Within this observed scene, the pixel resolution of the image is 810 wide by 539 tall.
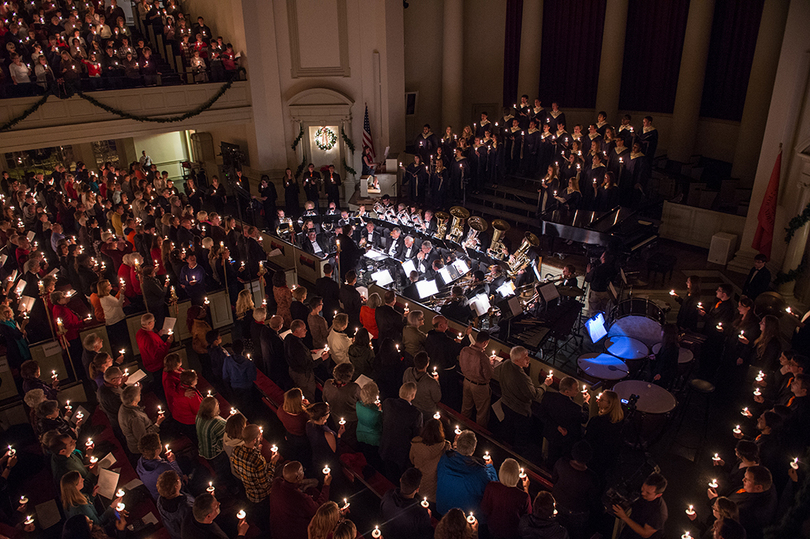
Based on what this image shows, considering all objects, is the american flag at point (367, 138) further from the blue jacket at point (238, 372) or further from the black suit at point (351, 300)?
the blue jacket at point (238, 372)

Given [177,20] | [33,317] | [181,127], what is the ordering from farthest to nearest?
1. [177,20]
2. [181,127]
3. [33,317]

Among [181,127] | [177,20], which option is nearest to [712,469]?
[181,127]

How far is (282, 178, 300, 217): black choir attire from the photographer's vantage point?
17.0m

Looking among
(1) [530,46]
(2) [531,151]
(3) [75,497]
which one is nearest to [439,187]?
(2) [531,151]

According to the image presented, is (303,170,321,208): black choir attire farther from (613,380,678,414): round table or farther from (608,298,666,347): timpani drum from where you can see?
(613,380,678,414): round table

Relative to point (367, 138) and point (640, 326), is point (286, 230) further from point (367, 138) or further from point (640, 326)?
point (640, 326)

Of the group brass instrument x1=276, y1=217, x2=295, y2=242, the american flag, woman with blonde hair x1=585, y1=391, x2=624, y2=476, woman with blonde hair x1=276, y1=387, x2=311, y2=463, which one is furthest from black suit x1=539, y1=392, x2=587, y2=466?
the american flag

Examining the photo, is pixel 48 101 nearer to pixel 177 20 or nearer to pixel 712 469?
pixel 177 20

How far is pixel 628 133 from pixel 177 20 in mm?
16154

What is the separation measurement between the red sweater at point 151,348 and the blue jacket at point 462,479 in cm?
468

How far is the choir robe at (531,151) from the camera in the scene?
51.3 feet

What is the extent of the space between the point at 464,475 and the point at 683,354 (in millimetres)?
4675

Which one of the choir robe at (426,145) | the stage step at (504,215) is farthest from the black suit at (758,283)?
the choir robe at (426,145)

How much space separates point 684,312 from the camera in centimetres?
895
